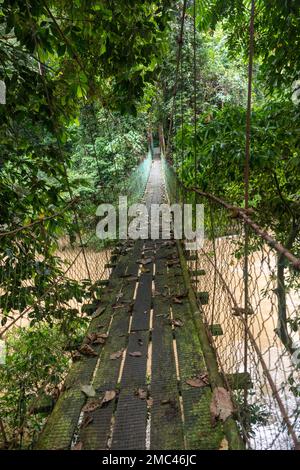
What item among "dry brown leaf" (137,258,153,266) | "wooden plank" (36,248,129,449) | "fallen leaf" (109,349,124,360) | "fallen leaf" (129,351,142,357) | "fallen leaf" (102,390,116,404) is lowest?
"wooden plank" (36,248,129,449)

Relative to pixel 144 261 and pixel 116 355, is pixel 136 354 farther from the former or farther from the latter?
pixel 144 261

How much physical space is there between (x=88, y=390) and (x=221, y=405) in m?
0.54

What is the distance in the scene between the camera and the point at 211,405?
4.11 ft

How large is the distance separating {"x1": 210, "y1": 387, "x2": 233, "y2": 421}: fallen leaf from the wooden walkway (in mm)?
27

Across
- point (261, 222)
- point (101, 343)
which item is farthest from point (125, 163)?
point (101, 343)

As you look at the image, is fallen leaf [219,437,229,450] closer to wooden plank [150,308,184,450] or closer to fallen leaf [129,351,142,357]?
wooden plank [150,308,184,450]

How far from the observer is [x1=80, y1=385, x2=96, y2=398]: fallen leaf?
1426 millimetres

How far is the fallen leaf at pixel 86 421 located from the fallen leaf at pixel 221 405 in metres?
0.43

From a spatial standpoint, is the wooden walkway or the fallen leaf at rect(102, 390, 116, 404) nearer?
the wooden walkway

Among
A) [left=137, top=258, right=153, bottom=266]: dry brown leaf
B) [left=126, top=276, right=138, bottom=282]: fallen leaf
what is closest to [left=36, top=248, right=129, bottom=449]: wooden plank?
[left=126, top=276, right=138, bottom=282]: fallen leaf

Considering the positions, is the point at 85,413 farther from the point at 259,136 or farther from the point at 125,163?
the point at 125,163

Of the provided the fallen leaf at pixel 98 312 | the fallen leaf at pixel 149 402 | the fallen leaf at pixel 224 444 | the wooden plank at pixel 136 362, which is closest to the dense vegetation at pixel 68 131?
the fallen leaf at pixel 98 312

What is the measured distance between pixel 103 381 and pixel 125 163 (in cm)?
844

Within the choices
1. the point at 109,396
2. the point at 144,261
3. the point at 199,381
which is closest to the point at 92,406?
the point at 109,396
